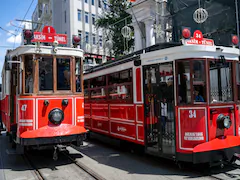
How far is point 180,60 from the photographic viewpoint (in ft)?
18.4

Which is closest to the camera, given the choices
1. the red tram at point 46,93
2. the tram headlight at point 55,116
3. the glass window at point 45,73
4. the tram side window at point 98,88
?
the red tram at point 46,93

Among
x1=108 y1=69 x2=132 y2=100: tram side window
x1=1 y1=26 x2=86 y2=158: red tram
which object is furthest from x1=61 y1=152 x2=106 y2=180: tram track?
x1=108 y1=69 x2=132 y2=100: tram side window

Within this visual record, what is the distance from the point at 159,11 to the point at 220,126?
12.4 meters

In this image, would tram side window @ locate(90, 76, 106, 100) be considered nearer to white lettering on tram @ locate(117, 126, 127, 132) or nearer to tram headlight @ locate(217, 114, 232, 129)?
white lettering on tram @ locate(117, 126, 127, 132)

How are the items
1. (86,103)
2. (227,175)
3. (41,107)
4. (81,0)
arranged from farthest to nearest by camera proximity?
(81,0), (86,103), (41,107), (227,175)

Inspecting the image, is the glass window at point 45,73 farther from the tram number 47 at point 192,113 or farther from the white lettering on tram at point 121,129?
the tram number 47 at point 192,113

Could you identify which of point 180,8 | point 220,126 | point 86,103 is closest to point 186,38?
point 220,126

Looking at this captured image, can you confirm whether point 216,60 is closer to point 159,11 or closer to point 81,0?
point 159,11

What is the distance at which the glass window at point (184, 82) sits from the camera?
554cm

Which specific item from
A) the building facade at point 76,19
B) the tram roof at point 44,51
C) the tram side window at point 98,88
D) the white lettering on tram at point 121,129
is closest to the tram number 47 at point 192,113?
the white lettering on tram at point 121,129

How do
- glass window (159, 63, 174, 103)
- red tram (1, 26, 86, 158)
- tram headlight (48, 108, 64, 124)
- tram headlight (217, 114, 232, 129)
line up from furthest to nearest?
tram headlight (48, 108, 64, 124) < red tram (1, 26, 86, 158) < glass window (159, 63, 174, 103) < tram headlight (217, 114, 232, 129)

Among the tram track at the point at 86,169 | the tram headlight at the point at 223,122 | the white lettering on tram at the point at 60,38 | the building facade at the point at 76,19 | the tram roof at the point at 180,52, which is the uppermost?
the building facade at the point at 76,19

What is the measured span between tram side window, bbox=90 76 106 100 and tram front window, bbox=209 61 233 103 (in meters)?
3.99

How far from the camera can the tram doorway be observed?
5.84 m
